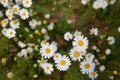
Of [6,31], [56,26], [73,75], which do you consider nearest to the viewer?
[73,75]

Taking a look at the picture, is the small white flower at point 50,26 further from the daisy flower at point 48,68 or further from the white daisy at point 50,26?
the daisy flower at point 48,68

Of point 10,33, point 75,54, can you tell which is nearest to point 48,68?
point 75,54

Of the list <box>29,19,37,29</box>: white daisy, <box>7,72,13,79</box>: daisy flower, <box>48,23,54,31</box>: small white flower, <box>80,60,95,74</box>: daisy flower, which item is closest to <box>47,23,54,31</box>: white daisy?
<box>48,23,54,31</box>: small white flower

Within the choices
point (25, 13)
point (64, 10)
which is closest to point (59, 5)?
point (64, 10)

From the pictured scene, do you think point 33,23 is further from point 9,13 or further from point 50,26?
point 9,13

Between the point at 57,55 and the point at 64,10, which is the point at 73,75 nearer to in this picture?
the point at 57,55

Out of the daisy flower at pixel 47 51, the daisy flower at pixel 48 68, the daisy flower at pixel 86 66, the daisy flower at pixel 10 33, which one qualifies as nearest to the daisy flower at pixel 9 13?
the daisy flower at pixel 10 33
